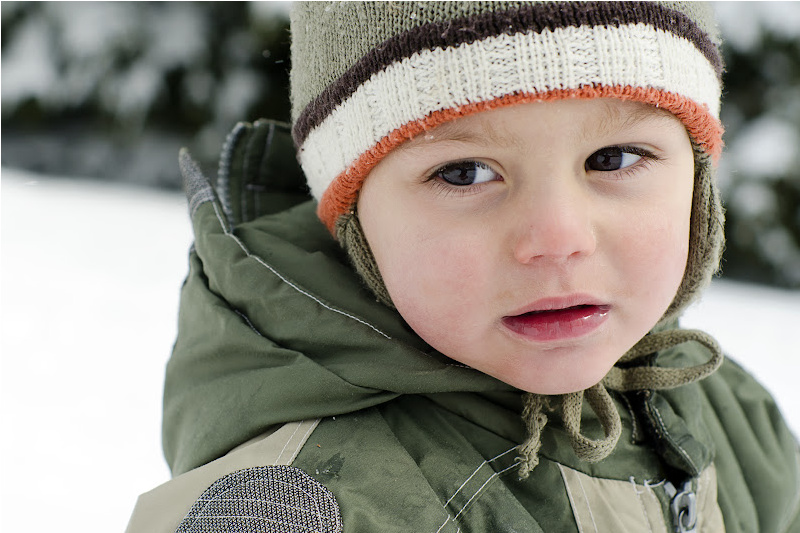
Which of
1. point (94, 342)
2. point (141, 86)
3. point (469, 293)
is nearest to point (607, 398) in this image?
point (469, 293)

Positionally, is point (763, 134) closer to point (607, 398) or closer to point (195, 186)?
point (607, 398)

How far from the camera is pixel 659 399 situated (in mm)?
1086

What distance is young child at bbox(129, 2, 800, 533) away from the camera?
801 millimetres

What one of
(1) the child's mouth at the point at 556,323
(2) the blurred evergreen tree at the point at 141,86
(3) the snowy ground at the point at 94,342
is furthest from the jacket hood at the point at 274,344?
(2) the blurred evergreen tree at the point at 141,86

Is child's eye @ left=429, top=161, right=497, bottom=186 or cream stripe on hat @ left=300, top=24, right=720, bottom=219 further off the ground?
cream stripe on hat @ left=300, top=24, right=720, bottom=219

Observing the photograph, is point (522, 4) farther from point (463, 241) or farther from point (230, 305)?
point (230, 305)

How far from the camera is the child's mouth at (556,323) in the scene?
0.87 meters

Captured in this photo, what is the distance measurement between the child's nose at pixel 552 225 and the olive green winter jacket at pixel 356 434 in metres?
0.22

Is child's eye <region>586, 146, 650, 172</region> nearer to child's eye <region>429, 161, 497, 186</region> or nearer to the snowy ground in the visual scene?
child's eye <region>429, 161, 497, 186</region>

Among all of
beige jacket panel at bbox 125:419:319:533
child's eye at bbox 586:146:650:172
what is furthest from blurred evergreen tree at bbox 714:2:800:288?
beige jacket panel at bbox 125:419:319:533

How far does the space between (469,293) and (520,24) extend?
0.30m

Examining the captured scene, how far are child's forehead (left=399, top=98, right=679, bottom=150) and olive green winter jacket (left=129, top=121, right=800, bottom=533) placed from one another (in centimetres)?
27

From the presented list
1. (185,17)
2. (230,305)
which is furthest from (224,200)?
(185,17)

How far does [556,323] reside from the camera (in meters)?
0.87
